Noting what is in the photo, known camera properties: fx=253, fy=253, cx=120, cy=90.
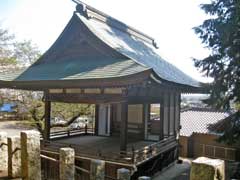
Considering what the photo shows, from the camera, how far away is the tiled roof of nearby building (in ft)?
62.9

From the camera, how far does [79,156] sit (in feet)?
29.7

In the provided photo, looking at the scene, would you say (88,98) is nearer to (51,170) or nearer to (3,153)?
(51,170)

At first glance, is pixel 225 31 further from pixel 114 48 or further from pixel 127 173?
pixel 127 173

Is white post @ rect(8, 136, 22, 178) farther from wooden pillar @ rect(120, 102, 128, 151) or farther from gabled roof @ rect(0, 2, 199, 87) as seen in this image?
wooden pillar @ rect(120, 102, 128, 151)

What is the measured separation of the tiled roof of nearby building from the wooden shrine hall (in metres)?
6.26

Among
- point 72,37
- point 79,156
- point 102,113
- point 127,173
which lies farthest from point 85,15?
point 127,173

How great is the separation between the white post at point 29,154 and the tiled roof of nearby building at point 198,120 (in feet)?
50.7

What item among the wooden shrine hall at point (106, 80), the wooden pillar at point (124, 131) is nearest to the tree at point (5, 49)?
the wooden shrine hall at point (106, 80)

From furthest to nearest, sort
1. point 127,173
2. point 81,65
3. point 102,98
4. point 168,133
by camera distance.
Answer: point 168,133
point 81,65
point 102,98
point 127,173

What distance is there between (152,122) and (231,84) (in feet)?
17.8

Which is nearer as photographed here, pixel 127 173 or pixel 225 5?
pixel 127 173

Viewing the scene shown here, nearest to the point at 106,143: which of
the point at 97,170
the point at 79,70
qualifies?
the point at 79,70

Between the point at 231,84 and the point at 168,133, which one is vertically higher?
the point at 231,84

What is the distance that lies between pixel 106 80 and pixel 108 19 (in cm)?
621
